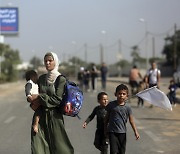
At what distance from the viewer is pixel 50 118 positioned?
5.72 metres

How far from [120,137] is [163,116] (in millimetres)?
8394

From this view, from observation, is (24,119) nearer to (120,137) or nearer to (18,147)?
(18,147)

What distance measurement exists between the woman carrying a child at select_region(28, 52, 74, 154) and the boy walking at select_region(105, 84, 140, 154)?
0.73 m

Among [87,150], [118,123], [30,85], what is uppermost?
[30,85]

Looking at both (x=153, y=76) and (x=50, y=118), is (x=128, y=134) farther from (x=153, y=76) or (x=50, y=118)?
(x=153, y=76)

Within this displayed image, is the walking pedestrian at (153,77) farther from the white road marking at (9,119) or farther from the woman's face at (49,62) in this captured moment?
the woman's face at (49,62)

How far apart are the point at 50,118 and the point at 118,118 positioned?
975mm

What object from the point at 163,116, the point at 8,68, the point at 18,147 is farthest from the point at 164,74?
the point at 18,147

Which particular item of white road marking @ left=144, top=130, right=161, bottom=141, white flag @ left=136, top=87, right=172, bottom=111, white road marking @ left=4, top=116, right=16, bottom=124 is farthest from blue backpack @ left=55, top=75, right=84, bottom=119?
white road marking @ left=4, top=116, right=16, bottom=124

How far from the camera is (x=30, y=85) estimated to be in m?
5.79

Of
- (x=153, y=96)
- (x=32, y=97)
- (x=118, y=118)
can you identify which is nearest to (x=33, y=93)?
(x=32, y=97)

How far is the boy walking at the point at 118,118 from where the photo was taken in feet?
20.3

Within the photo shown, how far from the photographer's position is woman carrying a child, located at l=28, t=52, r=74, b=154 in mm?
5633

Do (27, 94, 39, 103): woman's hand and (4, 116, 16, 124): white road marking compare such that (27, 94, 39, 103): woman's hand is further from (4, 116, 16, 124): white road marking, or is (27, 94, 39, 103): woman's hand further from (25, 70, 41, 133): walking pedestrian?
(4, 116, 16, 124): white road marking
